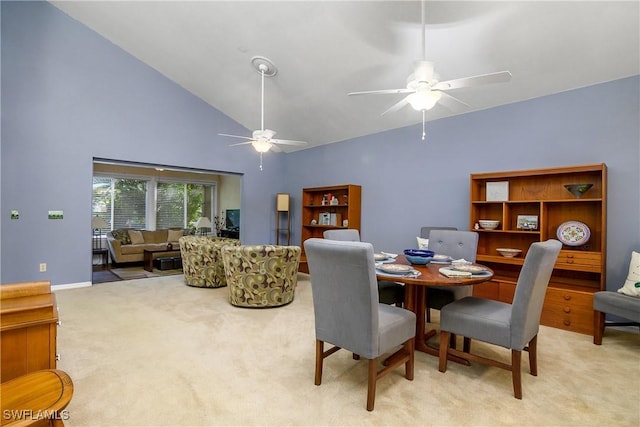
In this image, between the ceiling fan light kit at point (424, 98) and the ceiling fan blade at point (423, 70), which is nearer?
the ceiling fan blade at point (423, 70)

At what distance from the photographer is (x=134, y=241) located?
716 centimetres

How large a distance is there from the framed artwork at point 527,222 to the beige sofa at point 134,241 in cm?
635

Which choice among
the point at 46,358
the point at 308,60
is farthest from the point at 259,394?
the point at 308,60

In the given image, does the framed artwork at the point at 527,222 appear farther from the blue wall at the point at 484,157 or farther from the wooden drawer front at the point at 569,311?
the wooden drawer front at the point at 569,311

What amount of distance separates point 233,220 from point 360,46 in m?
6.59

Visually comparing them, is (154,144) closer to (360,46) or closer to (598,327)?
(360,46)

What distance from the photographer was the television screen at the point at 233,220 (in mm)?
8898

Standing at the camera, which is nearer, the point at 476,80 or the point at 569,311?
the point at 476,80

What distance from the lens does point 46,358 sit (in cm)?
133

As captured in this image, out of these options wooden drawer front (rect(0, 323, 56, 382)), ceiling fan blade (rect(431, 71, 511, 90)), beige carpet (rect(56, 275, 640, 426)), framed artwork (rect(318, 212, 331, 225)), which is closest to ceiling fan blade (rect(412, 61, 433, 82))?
ceiling fan blade (rect(431, 71, 511, 90))

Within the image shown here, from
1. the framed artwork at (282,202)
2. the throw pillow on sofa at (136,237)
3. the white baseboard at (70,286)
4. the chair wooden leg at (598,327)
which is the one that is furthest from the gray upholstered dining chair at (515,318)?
the throw pillow on sofa at (136,237)

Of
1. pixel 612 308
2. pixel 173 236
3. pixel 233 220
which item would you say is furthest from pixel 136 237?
pixel 612 308

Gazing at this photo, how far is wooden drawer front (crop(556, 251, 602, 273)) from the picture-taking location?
307 centimetres

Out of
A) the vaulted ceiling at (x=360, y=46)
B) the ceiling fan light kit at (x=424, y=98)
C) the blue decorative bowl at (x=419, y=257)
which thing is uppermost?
the vaulted ceiling at (x=360, y=46)
